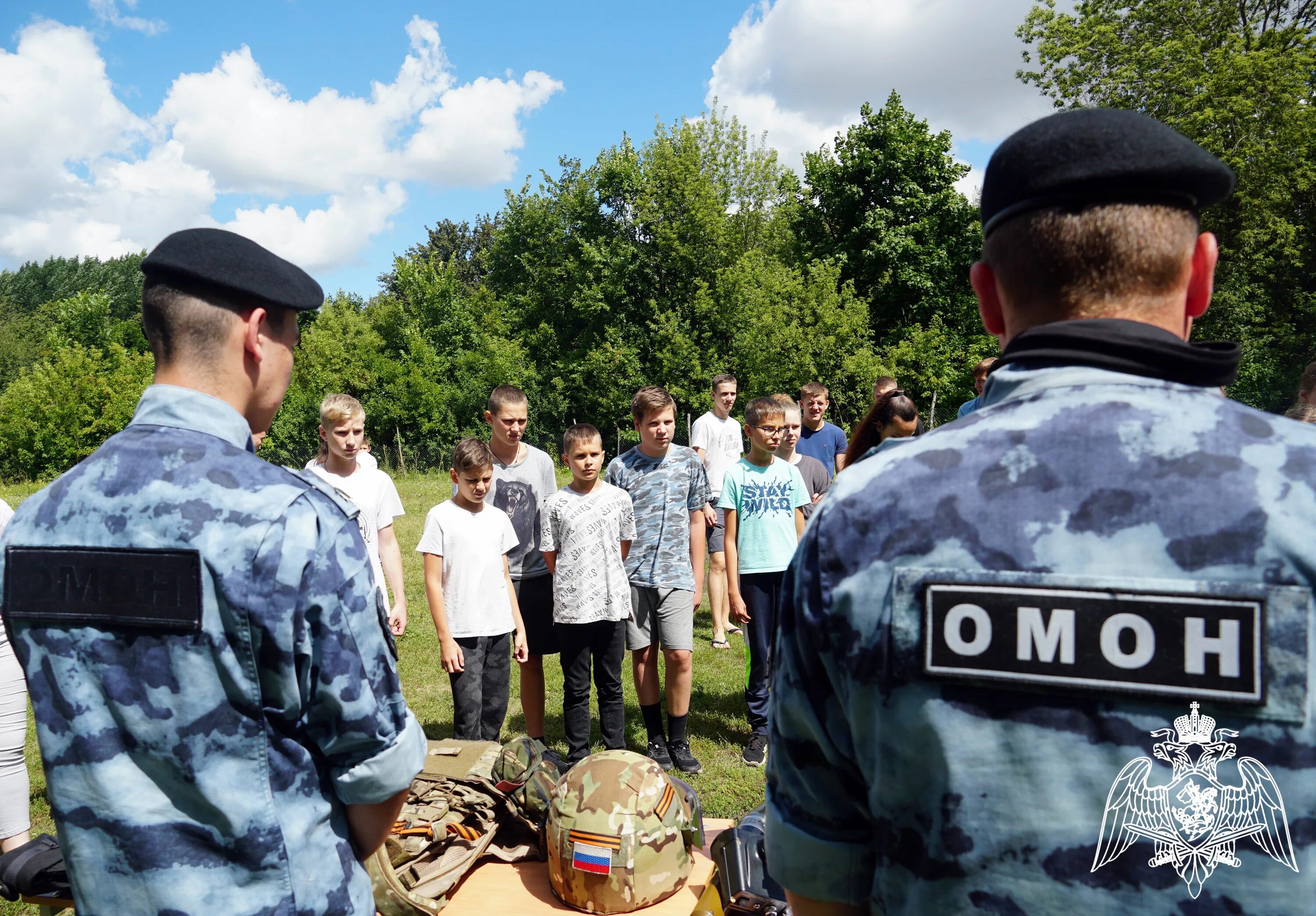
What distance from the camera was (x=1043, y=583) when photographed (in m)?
1.04

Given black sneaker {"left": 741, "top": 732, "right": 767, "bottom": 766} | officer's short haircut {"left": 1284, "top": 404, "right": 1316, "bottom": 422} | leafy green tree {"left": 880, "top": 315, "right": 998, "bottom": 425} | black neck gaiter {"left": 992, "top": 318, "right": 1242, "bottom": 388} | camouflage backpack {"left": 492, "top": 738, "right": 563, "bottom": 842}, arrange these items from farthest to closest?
leafy green tree {"left": 880, "top": 315, "right": 998, "bottom": 425}, black sneaker {"left": 741, "top": 732, "right": 767, "bottom": 766}, officer's short haircut {"left": 1284, "top": 404, "right": 1316, "bottom": 422}, camouflage backpack {"left": 492, "top": 738, "right": 563, "bottom": 842}, black neck gaiter {"left": 992, "top": 318, "right": 1242, "bottom": 388}

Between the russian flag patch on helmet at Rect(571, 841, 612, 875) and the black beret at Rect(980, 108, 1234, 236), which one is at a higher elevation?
the black beret at Rect(980, 108, 1234, 236)

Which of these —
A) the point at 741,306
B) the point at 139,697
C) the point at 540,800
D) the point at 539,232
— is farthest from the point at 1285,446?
the point at 539,232

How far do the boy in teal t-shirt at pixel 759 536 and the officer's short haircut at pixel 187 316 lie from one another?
3850 mm

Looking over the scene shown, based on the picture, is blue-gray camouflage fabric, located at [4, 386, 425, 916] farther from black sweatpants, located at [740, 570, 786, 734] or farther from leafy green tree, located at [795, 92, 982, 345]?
leafy green tree, located at [795, 92, 982, 345]

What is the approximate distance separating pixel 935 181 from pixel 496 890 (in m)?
31.7

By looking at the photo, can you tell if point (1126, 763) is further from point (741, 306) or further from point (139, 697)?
point (741, 306)

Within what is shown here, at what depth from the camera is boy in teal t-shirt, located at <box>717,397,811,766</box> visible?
5367 millimetres

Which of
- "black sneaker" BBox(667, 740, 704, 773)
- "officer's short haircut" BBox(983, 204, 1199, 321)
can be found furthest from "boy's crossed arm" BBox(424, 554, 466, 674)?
"officer's short haircut" BBox(983, 204, 1199, 321)

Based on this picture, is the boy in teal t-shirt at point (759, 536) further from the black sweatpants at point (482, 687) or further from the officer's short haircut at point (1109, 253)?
the officer's short haircut at point (1109, 253)

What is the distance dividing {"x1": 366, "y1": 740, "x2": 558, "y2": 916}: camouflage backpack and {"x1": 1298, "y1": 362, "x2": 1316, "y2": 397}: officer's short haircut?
452 centimetres

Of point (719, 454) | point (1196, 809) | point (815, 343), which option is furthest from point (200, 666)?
point (815, 343)

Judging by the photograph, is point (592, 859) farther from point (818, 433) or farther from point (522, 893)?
point (818, 433)

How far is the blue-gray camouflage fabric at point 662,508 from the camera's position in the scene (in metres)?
5.18
